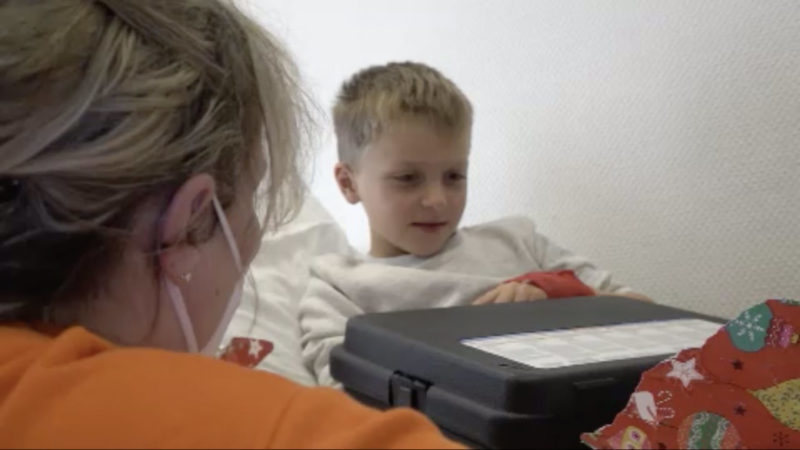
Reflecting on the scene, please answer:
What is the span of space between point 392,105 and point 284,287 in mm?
286

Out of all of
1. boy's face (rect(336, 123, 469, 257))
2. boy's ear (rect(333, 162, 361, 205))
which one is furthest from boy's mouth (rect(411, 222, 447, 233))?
boy's ear (rect(333, 162, 361, 205))

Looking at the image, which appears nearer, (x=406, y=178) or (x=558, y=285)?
(x=558, y=285)

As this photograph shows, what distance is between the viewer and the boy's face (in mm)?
1193

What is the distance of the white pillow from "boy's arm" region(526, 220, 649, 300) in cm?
29

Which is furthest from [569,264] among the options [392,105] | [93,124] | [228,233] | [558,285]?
[93,124]

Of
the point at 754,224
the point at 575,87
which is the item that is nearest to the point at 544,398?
the point at 754,224

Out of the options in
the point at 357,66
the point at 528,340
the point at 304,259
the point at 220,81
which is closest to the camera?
the point at 220,81

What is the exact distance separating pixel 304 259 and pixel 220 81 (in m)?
0.82

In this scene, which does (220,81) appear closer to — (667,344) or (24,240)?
(24,240)

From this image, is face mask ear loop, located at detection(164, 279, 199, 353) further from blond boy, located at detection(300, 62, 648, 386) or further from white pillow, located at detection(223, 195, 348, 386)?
blond boy, located at detection(300, 62, 648, 386)

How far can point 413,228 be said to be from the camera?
4.00 feet

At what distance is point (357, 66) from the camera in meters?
1.72

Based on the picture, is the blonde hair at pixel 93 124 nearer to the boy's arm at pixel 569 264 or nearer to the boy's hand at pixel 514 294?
the boy's hand at pixel 514 294

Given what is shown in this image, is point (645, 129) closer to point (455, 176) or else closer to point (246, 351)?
point (455, 176)
